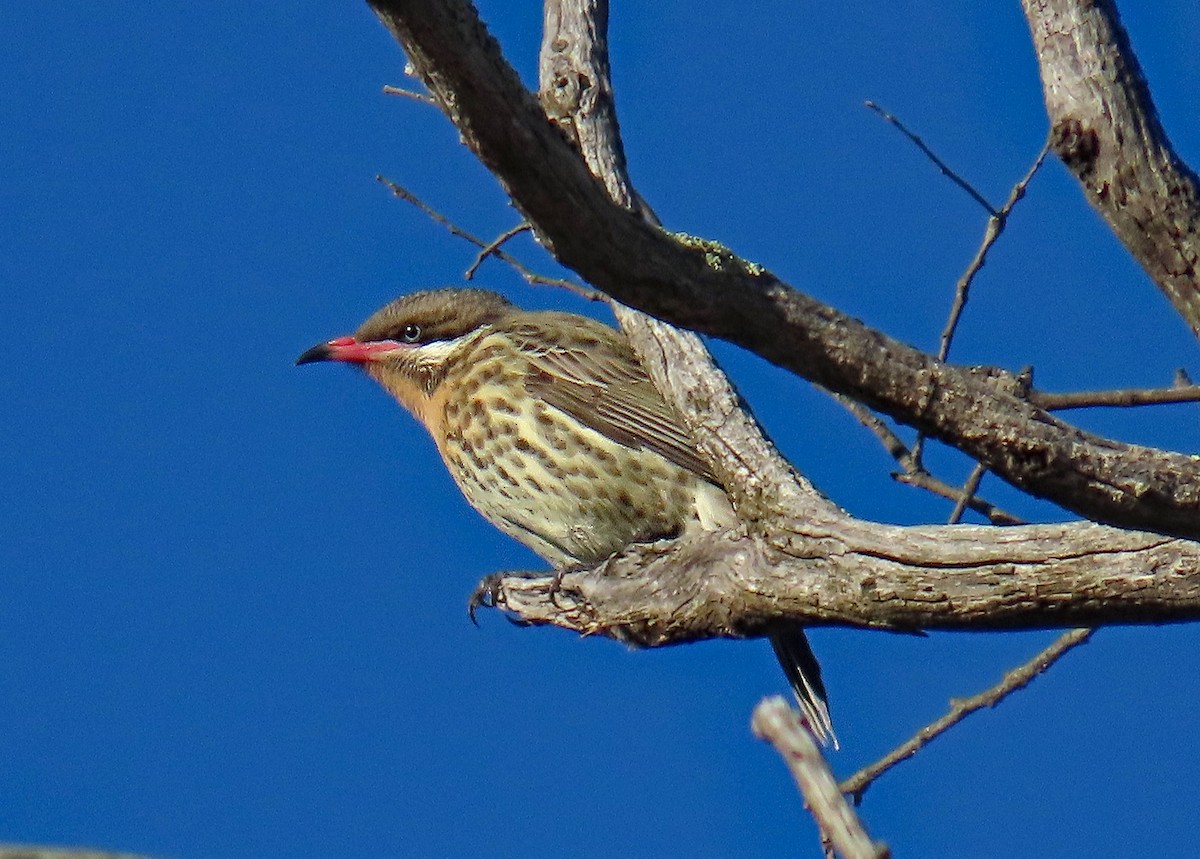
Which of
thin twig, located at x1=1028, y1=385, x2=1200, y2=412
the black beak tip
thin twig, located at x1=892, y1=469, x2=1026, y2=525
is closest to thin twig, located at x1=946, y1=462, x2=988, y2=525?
thin twig, located at x1=892, y1=469, x2=1026, y2=525

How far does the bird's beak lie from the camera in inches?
358

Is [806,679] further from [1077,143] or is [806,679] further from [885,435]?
[1077,143]

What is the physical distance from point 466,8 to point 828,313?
1.19 metres

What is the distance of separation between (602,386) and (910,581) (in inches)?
122

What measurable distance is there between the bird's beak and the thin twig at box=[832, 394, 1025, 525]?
2.82 m

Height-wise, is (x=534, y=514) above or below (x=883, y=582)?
above

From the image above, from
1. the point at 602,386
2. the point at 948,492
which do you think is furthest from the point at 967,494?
the point at 602,386

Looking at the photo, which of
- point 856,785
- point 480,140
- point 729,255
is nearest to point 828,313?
point 729,255

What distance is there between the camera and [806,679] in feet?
25.5

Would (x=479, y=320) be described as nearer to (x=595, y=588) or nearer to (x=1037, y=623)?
(x=595, y=588)

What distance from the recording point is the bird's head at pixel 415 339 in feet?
29.0

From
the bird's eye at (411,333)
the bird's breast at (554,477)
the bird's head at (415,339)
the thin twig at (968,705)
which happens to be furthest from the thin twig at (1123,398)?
the bird's eye at (411,333)

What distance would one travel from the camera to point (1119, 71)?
4578 millimetres

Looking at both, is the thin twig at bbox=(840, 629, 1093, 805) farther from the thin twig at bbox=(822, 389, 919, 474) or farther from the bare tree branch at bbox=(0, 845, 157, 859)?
the bare tree branch at bbox=(0, 845, 157, 859)
